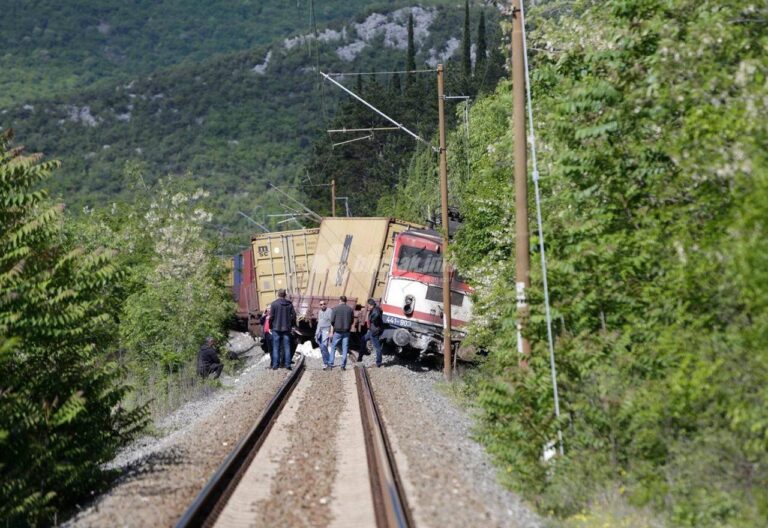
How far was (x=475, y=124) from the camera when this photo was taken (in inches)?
1620

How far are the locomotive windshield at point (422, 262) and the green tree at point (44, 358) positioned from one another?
50.2 ft

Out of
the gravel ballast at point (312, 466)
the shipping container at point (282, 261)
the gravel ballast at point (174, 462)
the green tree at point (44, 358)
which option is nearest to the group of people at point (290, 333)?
the gravel ballast at point (174, 462)

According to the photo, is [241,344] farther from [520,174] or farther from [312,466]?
[312,466]

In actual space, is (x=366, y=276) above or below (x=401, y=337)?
above

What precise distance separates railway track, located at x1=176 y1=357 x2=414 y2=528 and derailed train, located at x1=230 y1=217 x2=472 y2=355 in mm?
11120

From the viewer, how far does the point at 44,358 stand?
11.9 metres

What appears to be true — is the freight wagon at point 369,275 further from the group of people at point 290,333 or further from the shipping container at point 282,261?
the group of people at point 290,333

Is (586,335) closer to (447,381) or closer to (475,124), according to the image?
(447,381)

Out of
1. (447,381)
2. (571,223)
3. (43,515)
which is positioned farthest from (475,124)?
(43,515)

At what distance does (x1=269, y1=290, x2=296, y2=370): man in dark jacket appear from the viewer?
2550 cm

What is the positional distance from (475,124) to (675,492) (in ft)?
106

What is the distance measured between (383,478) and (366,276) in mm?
19482

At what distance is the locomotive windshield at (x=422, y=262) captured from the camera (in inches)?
1081

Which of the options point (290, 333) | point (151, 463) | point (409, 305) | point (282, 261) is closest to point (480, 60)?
point (282, 261)
